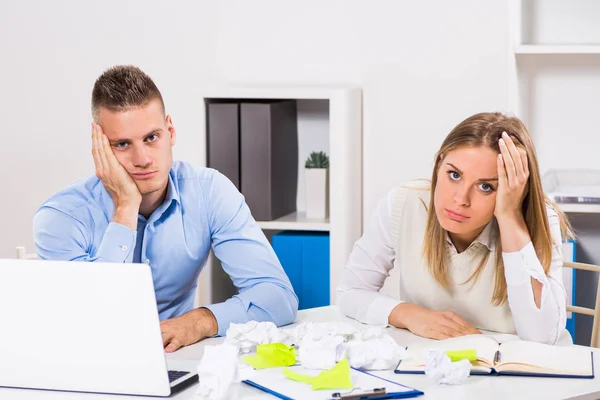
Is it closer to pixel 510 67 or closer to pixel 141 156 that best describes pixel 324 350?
pixel 141 156

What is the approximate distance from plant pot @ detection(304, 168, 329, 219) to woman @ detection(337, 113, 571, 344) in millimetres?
1033

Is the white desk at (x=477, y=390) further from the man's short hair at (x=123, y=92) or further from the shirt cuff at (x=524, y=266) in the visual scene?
the man's short hair at (x=123, y=92)

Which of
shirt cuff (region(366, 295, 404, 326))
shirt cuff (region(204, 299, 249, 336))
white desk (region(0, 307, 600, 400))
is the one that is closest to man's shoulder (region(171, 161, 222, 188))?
shirt cuff (region(204, 299, 249, 336))

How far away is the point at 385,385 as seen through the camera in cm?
150

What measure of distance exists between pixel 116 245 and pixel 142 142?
251 mm

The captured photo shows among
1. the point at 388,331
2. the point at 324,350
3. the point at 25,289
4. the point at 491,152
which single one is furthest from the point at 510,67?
the point at 25,289

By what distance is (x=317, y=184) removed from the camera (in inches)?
126

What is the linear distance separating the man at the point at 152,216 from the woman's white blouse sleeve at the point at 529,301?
19.2 inches

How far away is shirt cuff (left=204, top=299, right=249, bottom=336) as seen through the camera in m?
1.90

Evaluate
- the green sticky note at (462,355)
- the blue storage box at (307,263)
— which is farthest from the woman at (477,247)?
the blue storage box at (307,263)

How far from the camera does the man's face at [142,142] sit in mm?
2125

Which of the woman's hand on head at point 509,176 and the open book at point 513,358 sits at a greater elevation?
the woman's hand on head at point 509,176

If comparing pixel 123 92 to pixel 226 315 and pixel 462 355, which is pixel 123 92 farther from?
pixel 462 355

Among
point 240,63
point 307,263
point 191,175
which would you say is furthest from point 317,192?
point 191,175
